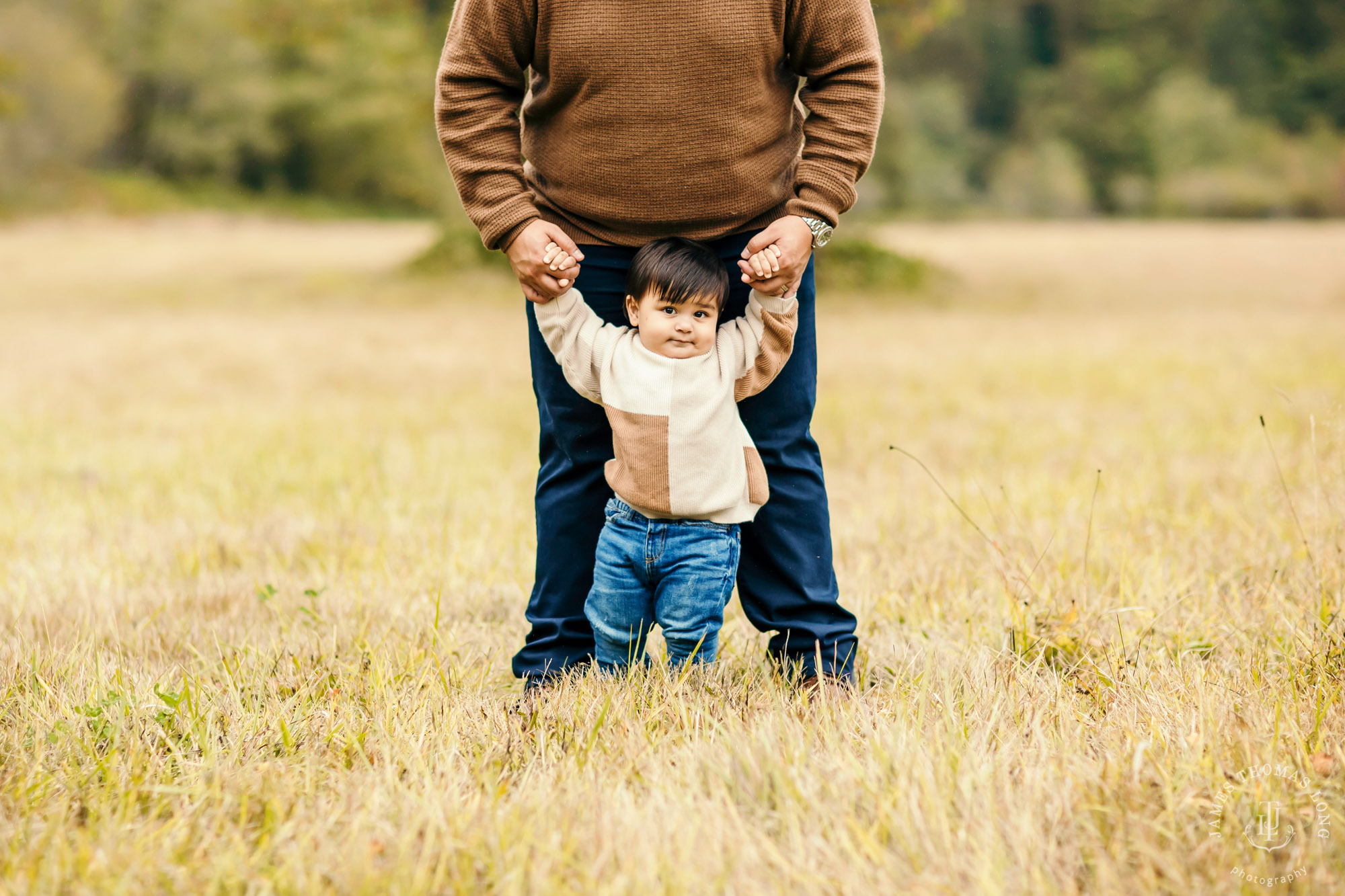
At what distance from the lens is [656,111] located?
7.10 ft

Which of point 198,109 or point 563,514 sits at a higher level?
point 198,109

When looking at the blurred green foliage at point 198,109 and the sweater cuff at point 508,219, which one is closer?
the sweater cuff at point 508,219


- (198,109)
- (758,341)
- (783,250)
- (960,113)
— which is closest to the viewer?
(783,250)

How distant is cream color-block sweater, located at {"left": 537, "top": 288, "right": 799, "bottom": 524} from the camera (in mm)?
2211

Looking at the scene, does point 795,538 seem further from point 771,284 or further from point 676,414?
point 771,284

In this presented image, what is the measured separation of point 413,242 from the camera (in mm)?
24234

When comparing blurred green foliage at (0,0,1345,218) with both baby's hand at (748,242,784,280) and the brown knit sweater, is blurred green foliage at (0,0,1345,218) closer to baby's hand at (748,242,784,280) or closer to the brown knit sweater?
the brown knit sweater

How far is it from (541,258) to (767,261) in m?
0.46

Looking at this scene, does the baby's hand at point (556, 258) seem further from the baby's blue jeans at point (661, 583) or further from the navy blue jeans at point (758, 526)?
the baby's blue jeans at point (661, 583)

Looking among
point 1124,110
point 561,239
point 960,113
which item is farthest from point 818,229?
point 1124,110

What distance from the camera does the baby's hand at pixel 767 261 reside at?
2145 mm

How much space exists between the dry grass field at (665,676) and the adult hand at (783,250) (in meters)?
0.85
